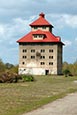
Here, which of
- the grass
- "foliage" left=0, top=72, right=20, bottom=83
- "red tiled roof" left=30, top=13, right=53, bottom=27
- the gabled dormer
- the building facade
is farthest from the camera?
"red tiled roof" left=30, top=13, right=53, bottom=27

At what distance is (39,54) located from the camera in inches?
4353

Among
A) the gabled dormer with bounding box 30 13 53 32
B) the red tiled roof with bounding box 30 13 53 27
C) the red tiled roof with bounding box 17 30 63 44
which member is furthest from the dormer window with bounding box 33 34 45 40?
the red tiled roof with bounding box 30 13 53 27

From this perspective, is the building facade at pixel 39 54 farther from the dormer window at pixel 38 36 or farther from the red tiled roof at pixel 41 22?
the red tiled roof at pixel 41 22

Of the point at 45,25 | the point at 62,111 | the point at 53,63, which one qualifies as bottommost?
the point at 62,111

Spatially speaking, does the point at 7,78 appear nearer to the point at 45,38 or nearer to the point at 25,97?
the point at 25,97

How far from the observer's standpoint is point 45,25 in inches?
4498

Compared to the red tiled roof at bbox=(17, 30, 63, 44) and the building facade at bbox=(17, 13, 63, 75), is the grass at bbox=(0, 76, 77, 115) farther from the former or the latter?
the red tiled roof at bbox=(17, 30, 63, 44)

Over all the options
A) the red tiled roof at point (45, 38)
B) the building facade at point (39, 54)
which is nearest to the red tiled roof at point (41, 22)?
the red tiled roof at point (45, 38)

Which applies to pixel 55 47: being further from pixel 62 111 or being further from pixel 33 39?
pixel 62 111

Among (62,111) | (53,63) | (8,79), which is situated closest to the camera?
(62,111)

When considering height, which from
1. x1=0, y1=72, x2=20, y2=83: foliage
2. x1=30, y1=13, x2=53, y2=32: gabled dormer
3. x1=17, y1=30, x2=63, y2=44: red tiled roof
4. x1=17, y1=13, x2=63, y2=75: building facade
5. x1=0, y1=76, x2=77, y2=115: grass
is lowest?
x1=0, y1=76, x2=77, y2=115: grass

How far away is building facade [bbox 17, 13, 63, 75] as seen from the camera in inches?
4350

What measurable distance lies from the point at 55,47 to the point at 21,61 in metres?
9.88

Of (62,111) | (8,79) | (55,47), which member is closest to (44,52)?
(55,47)
